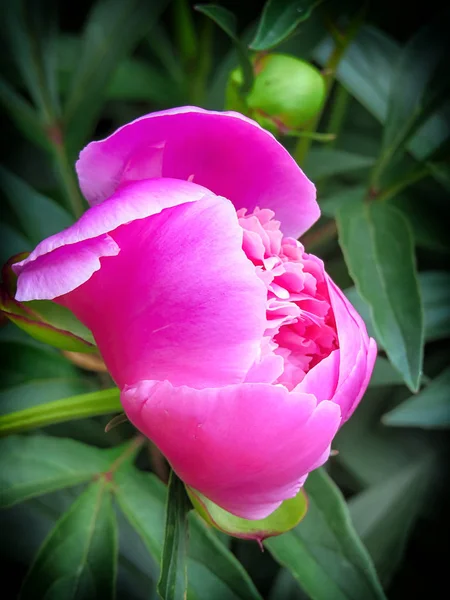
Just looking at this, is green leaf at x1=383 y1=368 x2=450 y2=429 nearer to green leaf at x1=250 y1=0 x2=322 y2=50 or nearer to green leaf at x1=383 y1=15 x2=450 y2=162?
green leaf at x1=383 y1=15 x2=450 y2=162

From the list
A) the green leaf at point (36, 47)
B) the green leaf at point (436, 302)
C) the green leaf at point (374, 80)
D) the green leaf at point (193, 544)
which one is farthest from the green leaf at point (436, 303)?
the green leaf at point (36, 47)

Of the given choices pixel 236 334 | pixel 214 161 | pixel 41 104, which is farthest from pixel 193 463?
pixel 41 104

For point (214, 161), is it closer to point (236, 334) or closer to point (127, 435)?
point (236, 334)

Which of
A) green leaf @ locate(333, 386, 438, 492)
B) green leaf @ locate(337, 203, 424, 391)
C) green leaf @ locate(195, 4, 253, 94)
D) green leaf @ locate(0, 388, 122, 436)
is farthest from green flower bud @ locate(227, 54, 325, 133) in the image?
green leaf @ locate(333, 386, 438, 492)

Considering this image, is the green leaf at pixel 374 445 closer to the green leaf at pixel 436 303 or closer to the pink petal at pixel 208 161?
the green leaf at pixel 436 303

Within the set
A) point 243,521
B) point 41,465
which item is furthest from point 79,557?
point 243,521

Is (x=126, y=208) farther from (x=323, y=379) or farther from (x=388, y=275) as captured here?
(x=388, y=275)
